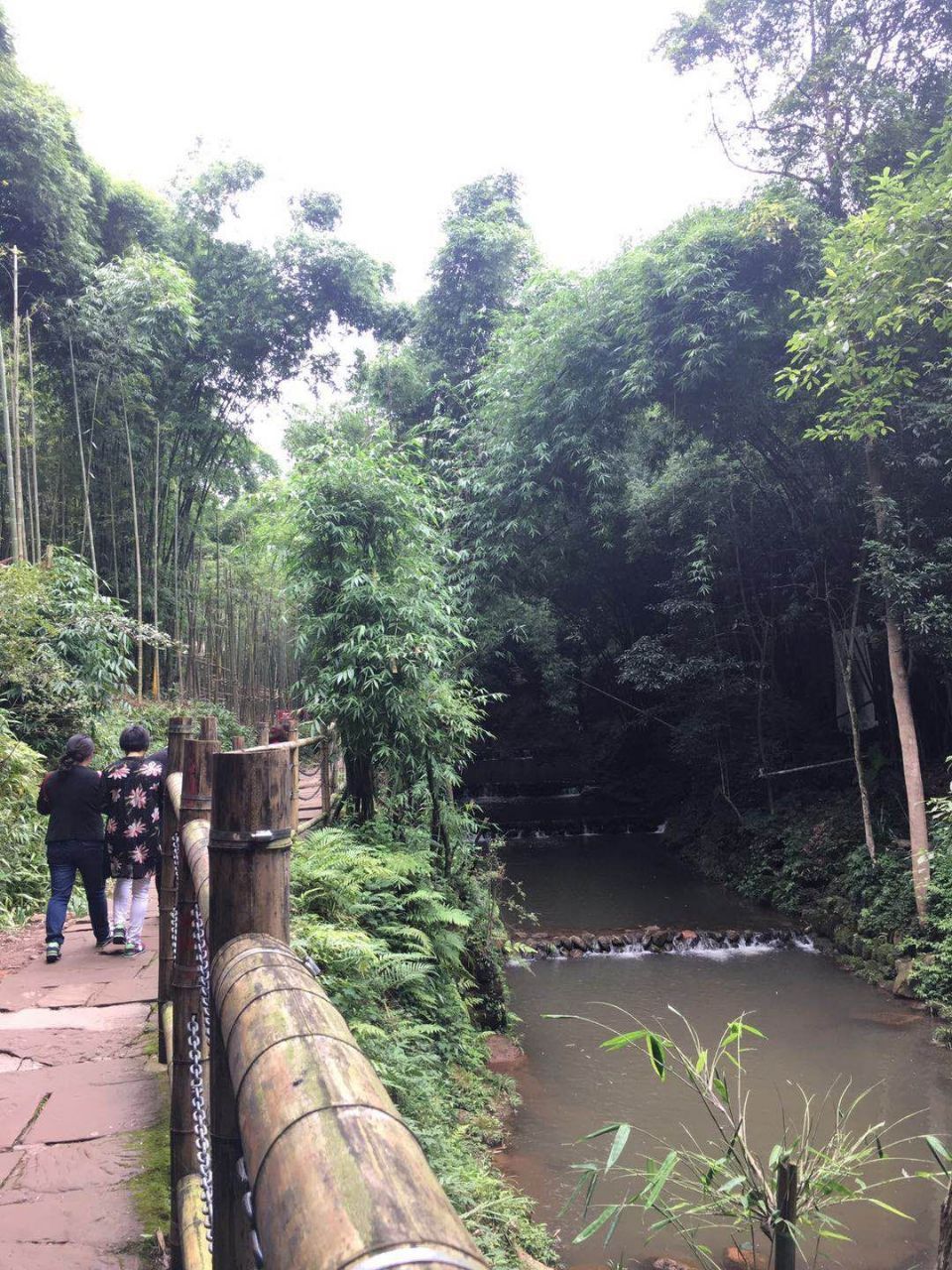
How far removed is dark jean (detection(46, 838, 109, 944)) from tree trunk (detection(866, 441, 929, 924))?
23.1 feet

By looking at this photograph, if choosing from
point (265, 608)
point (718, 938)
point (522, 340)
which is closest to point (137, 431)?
point (265, 608)

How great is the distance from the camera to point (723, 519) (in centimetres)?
1166

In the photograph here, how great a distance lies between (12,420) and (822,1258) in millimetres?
9483

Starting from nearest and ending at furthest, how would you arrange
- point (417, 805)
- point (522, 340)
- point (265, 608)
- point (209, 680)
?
point (417, 805) → point (522, 340) → point (209, 680) → point (265, 608)

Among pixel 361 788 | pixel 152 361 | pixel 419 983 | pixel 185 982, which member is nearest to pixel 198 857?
pixel 185 982

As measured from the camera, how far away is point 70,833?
172 inches

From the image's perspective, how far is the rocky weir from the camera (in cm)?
903

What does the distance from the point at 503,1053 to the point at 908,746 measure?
478 centimetres

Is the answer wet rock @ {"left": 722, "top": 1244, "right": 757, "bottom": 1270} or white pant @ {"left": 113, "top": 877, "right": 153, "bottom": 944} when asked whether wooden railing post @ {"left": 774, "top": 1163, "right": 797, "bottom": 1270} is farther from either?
white pant @ {"left": 113, "top": 877, "right": 153, "bottom": 944}

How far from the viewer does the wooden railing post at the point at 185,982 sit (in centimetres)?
189

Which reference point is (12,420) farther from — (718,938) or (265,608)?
(718,938)

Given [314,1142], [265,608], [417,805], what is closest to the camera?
[314,1142]

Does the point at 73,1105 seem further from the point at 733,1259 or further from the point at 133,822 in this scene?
the point at 733,1259

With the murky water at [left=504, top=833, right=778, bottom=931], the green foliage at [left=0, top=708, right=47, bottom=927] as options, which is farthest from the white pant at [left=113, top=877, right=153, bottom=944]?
the murky water at [left=504, top=833, right=778, bottom=931]
